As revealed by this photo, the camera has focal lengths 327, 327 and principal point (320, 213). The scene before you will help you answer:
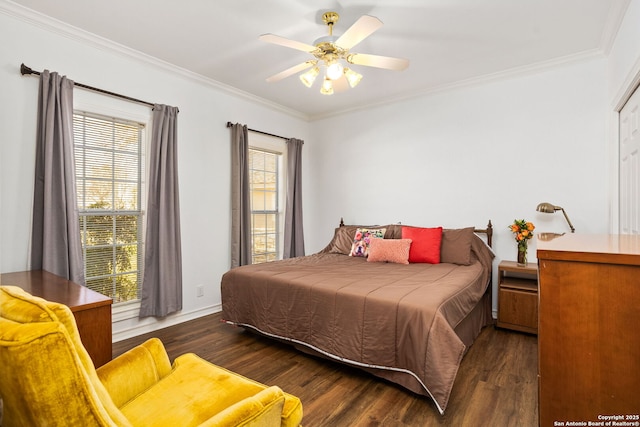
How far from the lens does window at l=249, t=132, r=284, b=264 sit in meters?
4.36

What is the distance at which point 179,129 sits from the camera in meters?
3.45

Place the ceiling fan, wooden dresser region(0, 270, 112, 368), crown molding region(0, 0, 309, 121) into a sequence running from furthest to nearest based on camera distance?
1. crown molding region(0, 0, 309, 121)
2. the ceiling fan
3. wooden dresser region(0, 270, 112, 368)

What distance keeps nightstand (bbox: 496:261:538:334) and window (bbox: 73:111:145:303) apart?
352cm

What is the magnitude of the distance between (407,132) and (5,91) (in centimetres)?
385

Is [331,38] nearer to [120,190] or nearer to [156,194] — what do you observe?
[156,194]

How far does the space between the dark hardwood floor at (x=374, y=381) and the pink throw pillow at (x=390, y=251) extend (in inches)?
39.6

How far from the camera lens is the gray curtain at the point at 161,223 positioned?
3.15m

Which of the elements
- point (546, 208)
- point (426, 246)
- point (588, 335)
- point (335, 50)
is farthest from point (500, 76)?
point (588, 335)

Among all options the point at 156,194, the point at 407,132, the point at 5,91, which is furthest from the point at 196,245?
the point at 407,132

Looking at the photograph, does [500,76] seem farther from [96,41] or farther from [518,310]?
[96,41]

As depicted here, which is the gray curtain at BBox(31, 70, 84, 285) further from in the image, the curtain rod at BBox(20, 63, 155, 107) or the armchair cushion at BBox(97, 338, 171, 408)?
the armchair cushion at BBox(97, 338, 171, 408)

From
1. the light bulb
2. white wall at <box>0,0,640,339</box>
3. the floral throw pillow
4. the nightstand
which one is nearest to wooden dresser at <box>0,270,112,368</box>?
white wall at <box>0,0,640,339</box>

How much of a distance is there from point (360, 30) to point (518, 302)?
272 cm

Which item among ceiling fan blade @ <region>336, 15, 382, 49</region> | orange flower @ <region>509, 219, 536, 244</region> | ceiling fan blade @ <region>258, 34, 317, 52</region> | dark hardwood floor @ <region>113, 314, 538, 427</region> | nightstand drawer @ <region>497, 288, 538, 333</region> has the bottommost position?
dark hardwood floor @ <region>113, 314, 538, 427</region>
